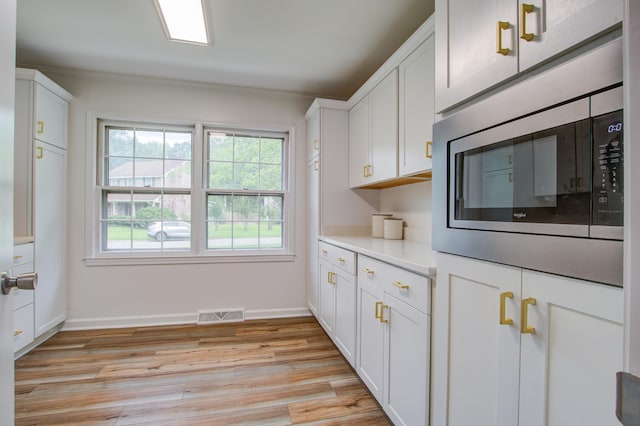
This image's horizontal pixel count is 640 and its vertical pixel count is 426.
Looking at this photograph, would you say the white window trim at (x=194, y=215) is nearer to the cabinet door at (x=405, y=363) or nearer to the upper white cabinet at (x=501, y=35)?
the cabinet door at (x=405, y=363)

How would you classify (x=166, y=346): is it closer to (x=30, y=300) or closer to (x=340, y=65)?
(x=30, y=300)

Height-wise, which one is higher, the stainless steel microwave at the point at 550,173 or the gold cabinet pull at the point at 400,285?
the stainless steel microwave at the point at 550,173

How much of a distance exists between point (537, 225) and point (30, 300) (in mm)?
3344

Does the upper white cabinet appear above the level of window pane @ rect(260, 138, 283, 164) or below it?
below

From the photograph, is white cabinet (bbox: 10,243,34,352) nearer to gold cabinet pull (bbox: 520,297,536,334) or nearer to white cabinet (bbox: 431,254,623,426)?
white cabinet (bbox: 431,254,623,426)

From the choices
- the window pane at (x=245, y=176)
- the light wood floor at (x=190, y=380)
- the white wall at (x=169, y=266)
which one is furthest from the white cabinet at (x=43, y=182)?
the window pane at (x=245, y=176)

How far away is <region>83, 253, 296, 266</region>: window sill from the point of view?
9.59 ft

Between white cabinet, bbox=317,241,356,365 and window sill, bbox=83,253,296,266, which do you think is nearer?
white cabinet, bbox=317,241,356,365

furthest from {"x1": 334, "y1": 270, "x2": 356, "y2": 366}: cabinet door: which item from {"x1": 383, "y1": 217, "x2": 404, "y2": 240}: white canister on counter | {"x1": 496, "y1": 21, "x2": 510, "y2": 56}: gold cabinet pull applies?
{"x1": 496, "y1": 21, "x2": 510, "y2": 56}: gold cabinet pull

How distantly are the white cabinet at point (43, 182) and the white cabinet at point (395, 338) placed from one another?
Result: 264 cm

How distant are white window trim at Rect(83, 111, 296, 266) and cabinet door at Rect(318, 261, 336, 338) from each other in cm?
67

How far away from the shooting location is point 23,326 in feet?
7.54

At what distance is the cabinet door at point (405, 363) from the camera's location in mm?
1280

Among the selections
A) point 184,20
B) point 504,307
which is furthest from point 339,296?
point 184,20
